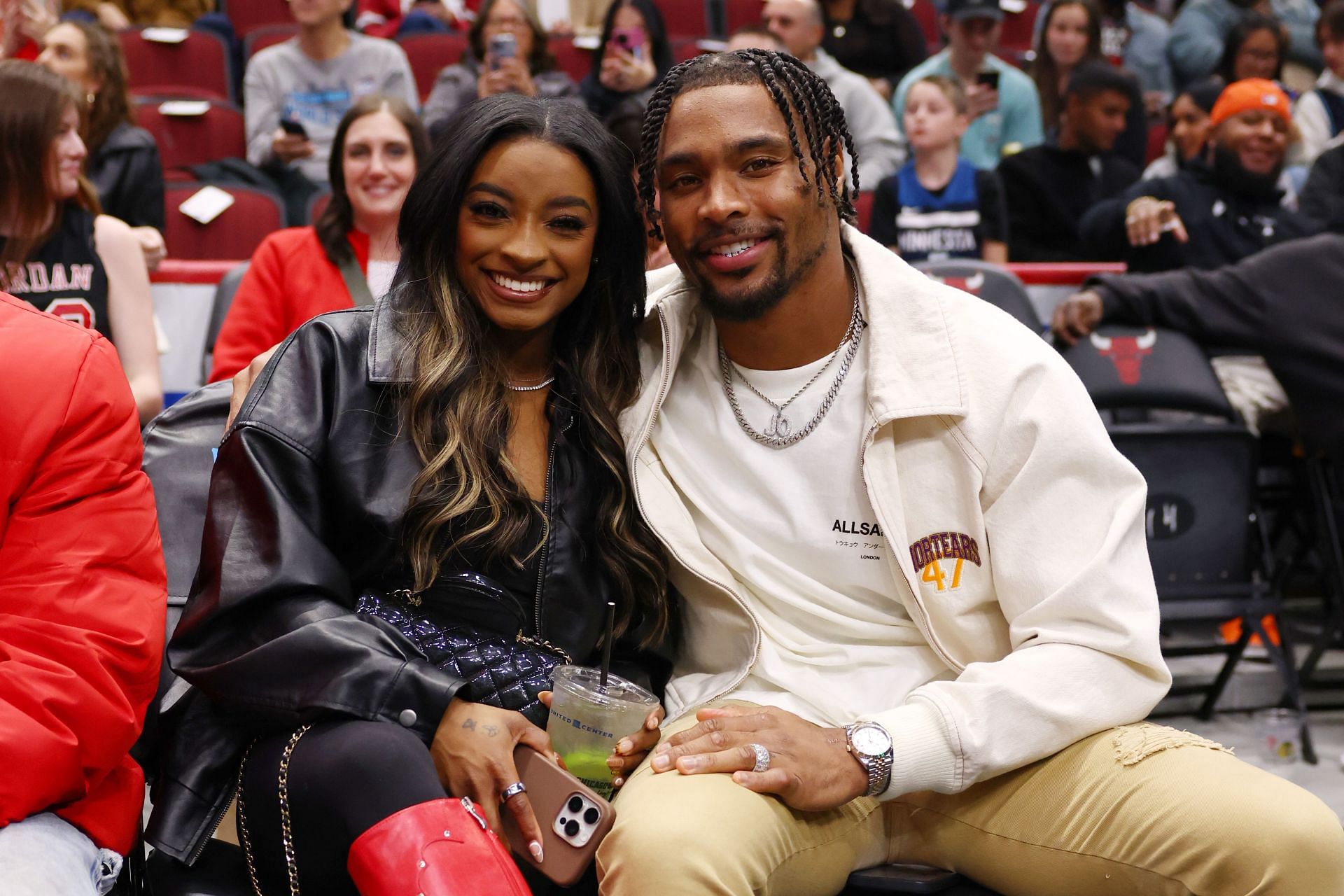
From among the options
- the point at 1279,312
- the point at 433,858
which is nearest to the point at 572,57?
the point at 1279,312

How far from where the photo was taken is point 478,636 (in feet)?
6.72

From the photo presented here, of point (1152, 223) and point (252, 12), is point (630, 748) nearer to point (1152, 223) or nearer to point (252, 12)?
point (1152, 223)

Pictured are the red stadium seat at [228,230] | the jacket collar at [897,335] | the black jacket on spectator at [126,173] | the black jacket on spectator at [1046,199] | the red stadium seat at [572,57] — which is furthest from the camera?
the red stadium seat at [572,57]

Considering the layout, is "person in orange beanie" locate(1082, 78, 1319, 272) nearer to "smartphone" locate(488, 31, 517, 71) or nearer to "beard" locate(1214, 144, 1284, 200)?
"beard" locate(1214, 144, 1284, 200)

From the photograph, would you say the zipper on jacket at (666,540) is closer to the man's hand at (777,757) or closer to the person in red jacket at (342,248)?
the man's hand at (777,757)

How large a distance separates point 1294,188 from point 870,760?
5530 mm

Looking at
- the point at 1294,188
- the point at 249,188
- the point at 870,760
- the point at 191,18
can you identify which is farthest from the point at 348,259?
the point at 1294,188

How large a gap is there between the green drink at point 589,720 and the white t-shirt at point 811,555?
0.26m

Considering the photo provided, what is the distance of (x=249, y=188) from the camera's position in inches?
207

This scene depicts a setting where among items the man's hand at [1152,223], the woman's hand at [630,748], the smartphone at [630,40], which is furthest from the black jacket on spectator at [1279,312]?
the smartphone at [630,40]

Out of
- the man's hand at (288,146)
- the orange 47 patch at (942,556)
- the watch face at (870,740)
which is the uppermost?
the man's hand at (288,146)

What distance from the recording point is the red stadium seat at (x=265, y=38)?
6754 millimetres

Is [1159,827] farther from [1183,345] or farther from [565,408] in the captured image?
[1183,345]

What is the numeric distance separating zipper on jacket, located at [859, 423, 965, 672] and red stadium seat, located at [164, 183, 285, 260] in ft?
12.0
